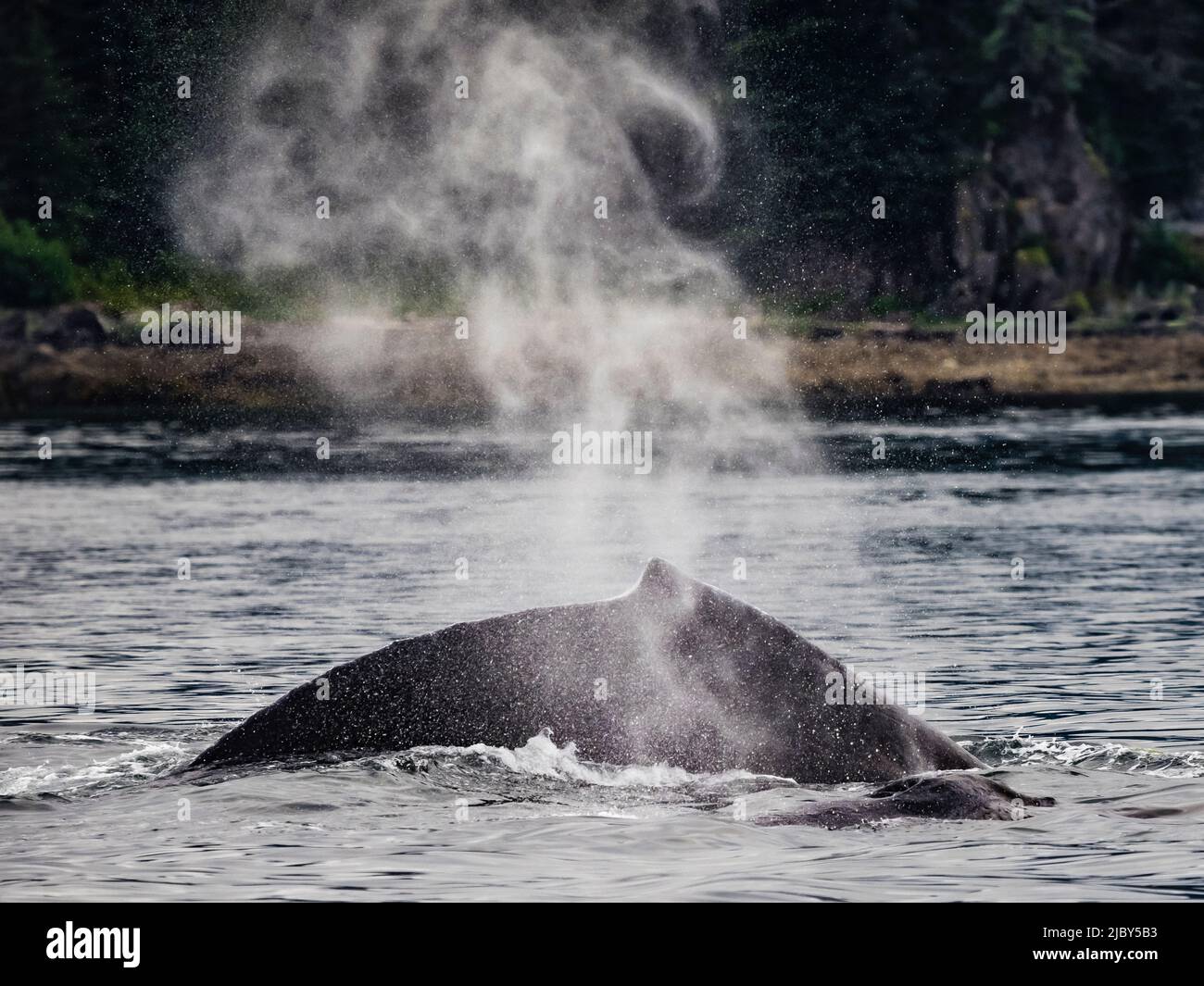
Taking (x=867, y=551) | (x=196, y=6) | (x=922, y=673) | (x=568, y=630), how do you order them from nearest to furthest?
1. (x=568, y=630)
2. (x=922, y=673)
3. (x=867, y=551)
4. (x=196, y=6)

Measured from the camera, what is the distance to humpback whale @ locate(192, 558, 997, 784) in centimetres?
1127

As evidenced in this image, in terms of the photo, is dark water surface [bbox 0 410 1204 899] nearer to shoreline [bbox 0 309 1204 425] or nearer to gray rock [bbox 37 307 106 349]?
shoreline [bbox 0 309 1204 425]

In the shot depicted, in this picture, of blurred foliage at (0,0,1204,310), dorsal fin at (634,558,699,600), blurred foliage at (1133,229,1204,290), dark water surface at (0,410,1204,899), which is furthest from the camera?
blurred foliage at (1133,229,1204,290)

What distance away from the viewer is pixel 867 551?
2925 cm

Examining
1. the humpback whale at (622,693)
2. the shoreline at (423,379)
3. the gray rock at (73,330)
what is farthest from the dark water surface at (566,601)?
the gray rock at (73,330)

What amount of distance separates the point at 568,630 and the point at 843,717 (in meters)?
1.63

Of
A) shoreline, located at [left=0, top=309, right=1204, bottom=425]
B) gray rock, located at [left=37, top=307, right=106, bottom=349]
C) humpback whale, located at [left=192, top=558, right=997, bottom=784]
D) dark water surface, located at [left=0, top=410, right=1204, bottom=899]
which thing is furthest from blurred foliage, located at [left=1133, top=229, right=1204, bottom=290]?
humpback whale, located at [left=192, top=558, right=997, bottom=784]

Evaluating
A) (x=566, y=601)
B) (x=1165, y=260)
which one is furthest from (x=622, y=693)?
(x=1165, y=260)

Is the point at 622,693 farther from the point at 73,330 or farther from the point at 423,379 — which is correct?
the point at 73,330

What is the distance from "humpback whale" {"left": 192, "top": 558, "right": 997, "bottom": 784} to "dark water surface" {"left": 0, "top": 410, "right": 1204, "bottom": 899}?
20 centimetres

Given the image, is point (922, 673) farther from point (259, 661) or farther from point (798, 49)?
point (798, 49)

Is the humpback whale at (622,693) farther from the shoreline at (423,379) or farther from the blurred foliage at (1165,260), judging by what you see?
the blurred foliage at (1165,260)

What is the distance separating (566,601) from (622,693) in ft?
39.2
